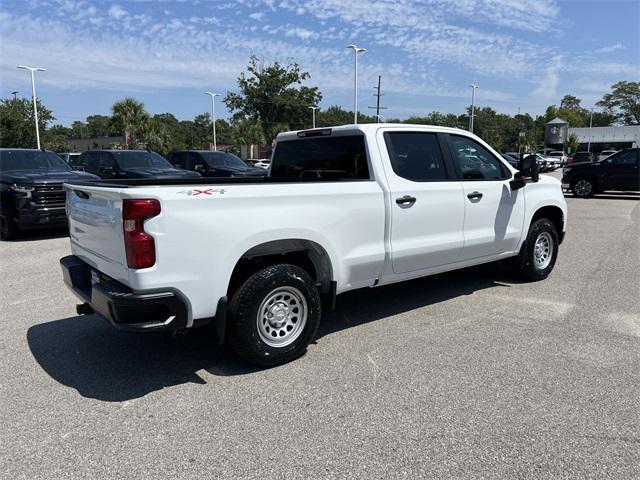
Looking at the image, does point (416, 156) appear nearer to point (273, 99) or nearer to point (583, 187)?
point (583, 187)

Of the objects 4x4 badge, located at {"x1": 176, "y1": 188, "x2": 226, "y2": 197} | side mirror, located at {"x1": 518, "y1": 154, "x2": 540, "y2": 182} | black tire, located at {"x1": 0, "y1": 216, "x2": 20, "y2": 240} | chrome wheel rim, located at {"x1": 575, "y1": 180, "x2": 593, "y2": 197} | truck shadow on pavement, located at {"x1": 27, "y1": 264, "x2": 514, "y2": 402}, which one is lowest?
truck shadow on pavement, located at {"x1": 27, "y1": 264, "x2": 514, "y2": 402}

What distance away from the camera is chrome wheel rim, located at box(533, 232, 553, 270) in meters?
6.55

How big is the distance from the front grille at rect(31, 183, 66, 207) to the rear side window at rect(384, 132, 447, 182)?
7.19 metres

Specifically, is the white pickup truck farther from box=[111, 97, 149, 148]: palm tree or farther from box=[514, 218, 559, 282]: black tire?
box=[111, 97, 149, 148]: palm tree

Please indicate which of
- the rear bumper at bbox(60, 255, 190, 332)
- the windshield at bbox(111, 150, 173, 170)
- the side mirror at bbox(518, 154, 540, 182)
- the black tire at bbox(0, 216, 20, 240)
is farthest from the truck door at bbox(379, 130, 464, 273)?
the windshield at bbox(111, 150, 173, 170)

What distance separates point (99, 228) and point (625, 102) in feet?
468

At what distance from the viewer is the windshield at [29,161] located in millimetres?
10421

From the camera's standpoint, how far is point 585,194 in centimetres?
1834

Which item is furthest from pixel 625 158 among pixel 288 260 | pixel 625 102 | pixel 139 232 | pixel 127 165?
pixel 625 102

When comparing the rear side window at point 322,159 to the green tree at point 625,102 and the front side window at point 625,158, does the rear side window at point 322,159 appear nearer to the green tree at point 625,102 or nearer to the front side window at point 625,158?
the front side window at point 625,158

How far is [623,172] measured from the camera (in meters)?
17.2

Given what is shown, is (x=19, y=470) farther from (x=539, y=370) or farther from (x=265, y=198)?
(x=539, y=370)

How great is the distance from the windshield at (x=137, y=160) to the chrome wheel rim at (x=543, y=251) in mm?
10127

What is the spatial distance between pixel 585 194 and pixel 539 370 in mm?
16652
